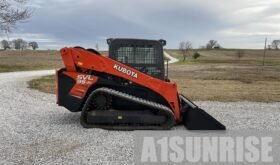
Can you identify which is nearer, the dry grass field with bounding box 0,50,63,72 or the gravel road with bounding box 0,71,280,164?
the gravel road with bounding box 0,71,280,164

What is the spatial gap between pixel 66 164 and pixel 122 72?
3.39 metres

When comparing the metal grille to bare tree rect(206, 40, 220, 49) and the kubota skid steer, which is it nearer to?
the kubota skid steer

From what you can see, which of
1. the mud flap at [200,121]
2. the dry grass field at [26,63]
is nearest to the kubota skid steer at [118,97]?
the mud flap at [200,121]

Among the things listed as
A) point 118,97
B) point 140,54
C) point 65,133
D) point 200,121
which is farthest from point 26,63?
point 200,121

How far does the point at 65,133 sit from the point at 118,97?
4.71 ft

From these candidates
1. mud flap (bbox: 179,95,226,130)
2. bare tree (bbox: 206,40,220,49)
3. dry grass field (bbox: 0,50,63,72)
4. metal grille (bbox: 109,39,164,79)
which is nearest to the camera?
mud flap (bbox: 179,95,226,130)

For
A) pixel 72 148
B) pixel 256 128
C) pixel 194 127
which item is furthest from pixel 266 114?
pixel 72 148

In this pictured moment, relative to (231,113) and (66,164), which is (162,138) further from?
(231,113)

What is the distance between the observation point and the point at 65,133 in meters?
8.57

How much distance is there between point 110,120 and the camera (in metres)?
8.88

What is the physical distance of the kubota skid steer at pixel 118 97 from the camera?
890cm

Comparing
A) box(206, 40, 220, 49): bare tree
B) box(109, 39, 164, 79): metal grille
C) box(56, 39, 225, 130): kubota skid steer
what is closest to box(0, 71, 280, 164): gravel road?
box(56, 39, 225, 130): kubota skid steer

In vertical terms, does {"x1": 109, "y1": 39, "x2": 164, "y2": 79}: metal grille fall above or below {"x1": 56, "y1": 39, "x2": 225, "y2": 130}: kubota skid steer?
above

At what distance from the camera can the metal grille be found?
973 cm
